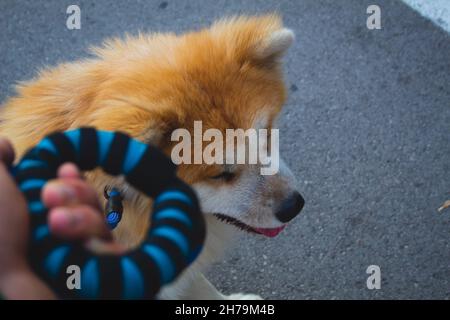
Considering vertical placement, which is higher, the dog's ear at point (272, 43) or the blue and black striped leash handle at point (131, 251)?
the dog's ear at point (272, 43)

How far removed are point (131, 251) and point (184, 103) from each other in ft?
2.66

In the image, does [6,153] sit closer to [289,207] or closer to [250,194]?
[250,194]

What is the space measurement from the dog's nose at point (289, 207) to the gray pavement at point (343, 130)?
695 mm

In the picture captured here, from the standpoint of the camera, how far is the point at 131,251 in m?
0.71

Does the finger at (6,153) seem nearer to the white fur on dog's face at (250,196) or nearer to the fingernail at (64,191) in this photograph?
the fingernail at (64,191)

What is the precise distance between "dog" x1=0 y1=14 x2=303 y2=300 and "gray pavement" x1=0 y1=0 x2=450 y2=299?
2.16ft

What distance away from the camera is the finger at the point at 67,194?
69 centimetres

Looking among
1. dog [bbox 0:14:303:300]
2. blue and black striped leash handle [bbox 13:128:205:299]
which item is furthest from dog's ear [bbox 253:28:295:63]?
blue and black striped leash handle [bbox 13:128:205:299]

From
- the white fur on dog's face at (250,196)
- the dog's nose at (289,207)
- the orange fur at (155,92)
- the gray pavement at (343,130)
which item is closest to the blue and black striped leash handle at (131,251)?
the orange fur at (155,92)

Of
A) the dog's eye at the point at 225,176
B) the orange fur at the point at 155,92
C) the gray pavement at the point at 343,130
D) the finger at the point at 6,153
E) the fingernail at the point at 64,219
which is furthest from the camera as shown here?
the gray pavement at the point at 343,130

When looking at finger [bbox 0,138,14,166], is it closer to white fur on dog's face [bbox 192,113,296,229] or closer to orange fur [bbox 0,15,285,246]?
orange fur [bbox 0,15,285,246]

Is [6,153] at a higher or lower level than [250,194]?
lower

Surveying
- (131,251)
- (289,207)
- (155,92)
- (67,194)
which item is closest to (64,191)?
(67,194)

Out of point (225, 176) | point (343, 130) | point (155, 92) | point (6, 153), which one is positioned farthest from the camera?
point (343, 130)
